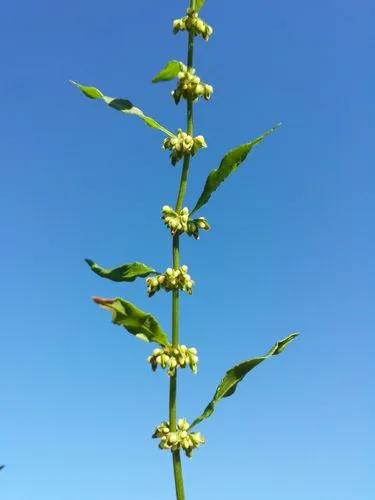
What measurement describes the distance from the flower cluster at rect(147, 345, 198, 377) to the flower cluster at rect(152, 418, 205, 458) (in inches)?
14.7

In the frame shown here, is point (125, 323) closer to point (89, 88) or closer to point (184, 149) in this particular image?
point (184, 149)

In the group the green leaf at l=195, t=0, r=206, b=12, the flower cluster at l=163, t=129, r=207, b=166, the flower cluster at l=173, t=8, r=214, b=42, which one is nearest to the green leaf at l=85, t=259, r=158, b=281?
the flower cluster at l=163, t=129, r=207, b=166

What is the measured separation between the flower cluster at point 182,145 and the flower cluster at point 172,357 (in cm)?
147

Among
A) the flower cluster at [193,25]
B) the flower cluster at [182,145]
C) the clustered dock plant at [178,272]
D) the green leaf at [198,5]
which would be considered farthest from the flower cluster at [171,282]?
the green leaf at [198,5]

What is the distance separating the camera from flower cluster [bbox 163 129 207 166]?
493 centimetres

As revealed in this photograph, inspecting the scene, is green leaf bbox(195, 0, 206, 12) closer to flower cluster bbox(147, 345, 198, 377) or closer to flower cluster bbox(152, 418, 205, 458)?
flower cluster bbox(147, 345, 198, 377)

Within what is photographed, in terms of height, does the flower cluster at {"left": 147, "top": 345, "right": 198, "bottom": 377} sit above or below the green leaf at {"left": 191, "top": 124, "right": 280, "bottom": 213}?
below

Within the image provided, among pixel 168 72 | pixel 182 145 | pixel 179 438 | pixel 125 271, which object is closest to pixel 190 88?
pixel 168 72

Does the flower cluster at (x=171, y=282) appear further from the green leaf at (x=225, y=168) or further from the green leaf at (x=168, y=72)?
the green leaf at (x=168, y=72)

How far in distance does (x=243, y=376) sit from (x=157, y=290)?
0.88m

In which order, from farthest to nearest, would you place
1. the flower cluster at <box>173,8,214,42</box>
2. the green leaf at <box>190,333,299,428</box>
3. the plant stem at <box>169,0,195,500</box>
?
1. the flower cluster at <box>173,8,214,42</box>
2. the green leaf at <box>190,333,299,428</box>
3. the plant stem at <box>169,0,195,500</box>

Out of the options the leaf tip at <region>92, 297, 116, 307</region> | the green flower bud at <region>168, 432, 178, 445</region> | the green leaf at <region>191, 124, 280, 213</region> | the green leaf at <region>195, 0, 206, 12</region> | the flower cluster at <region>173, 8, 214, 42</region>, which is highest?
the green leaf at <region>195, 0, 206, 12</region>

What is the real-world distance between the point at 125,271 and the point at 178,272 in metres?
0.46

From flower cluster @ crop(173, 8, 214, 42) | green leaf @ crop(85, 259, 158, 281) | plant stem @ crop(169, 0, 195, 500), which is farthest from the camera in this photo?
flower cluster @ crop(173, 8, 214, 42)
